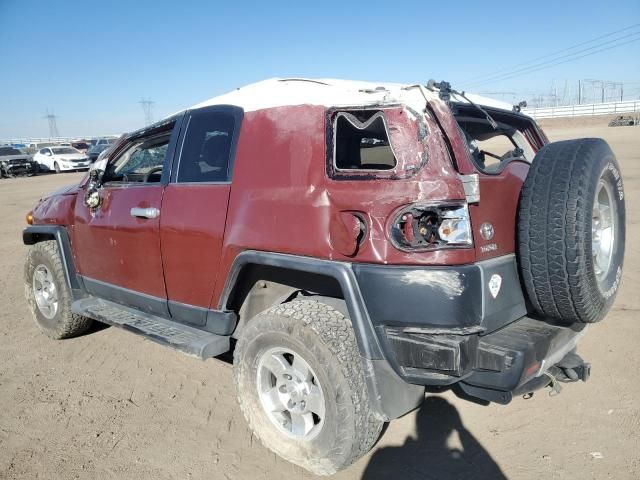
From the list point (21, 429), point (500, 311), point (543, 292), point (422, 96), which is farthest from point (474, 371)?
point (21, 429)

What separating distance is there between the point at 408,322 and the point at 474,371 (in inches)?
15.7

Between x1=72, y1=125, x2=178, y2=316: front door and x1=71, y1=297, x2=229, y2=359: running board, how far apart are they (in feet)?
0.25

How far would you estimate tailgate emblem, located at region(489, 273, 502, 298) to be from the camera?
235cm

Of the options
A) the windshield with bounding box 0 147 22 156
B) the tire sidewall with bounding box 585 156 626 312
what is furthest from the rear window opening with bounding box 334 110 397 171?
the windshield with bounding box 0 147 22 156

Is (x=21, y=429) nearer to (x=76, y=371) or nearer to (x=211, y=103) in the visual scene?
(x=76, y=371)

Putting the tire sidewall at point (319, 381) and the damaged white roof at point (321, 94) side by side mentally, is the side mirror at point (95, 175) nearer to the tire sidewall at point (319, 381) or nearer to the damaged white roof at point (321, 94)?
the damaged white roof at point (321, 94)

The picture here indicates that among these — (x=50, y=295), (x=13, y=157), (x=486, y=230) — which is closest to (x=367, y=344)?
(x=486, y=230)

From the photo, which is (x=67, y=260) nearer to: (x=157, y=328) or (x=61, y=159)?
(x=157, y=328)

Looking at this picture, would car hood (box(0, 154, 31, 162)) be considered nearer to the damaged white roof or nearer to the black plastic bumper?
the damaged white roof

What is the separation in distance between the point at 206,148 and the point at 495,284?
6.43 ft

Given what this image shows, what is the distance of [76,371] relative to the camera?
13.2ft

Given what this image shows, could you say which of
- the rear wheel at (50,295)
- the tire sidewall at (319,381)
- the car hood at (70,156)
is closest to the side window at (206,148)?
the tire sidewall at (319,381)

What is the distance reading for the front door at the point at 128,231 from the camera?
3.46 meters

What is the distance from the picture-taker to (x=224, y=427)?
3164 mm
